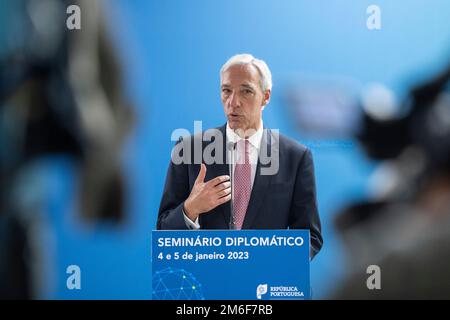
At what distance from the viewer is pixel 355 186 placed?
182 inches

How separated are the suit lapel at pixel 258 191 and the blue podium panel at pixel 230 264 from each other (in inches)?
3.6

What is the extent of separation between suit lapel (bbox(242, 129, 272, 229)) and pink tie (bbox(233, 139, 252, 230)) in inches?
1.2

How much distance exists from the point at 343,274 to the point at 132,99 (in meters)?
1.90

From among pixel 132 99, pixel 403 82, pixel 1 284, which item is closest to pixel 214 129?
pixel 132 99

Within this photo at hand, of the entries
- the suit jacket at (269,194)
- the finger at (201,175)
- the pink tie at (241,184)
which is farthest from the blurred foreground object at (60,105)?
the pink tie at (241,184)

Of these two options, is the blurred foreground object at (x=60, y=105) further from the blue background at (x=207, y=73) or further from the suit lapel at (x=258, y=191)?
the suit lapel at (x=258, y=191)

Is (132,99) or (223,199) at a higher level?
(132,99)

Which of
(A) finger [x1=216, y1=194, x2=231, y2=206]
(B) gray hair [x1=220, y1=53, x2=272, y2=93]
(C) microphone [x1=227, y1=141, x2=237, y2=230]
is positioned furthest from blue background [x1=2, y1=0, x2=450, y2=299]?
(A) finger [x1=216, y1=194, x2=231, y2=206]

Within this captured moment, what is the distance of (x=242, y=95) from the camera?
4.65m

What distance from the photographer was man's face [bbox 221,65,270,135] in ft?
15.2

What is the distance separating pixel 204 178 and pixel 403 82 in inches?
60.1

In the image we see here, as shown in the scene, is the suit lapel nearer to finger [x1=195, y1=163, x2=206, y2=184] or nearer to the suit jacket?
the suit jacket
